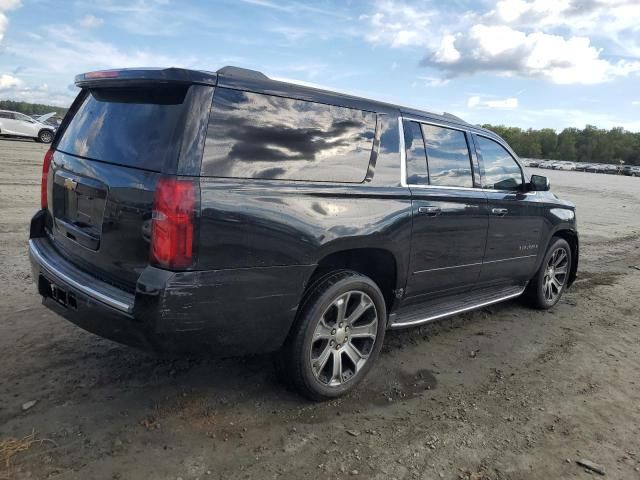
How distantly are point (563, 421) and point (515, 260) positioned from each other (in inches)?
76.4

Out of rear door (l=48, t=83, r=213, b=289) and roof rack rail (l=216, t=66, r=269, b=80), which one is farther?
roof rack rail (l=216, t=66, r=269, b=80)

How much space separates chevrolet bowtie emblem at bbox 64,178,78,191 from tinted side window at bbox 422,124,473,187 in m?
2.41

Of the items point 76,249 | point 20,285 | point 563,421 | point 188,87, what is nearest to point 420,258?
point 563,421

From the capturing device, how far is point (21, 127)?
26406 mm

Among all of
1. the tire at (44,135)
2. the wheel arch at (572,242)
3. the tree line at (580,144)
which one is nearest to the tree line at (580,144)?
the tree line at (580,144)

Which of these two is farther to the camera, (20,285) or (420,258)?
(20,285)

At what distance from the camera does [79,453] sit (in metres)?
2.67

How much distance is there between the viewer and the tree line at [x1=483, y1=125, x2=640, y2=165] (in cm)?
12219

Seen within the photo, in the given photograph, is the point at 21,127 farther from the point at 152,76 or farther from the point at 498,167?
the point at 152,76

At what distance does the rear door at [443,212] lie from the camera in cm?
380

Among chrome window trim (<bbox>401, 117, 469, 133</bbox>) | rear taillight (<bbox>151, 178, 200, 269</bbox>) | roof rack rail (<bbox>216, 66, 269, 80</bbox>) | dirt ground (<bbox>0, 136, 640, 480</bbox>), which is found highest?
roof rack rail (<bbox>216, 66, 269, 80</bbox>)

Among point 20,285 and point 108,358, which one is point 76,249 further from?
point 20,285

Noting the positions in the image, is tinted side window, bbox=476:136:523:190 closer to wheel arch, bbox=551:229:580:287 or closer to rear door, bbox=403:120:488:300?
rear door, bbox=403:120:488:300

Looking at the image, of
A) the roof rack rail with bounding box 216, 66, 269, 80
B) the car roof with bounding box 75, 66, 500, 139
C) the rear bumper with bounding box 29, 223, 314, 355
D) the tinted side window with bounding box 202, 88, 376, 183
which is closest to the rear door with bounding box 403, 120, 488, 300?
the car roof with bounding box 75, 66, 500, 139
